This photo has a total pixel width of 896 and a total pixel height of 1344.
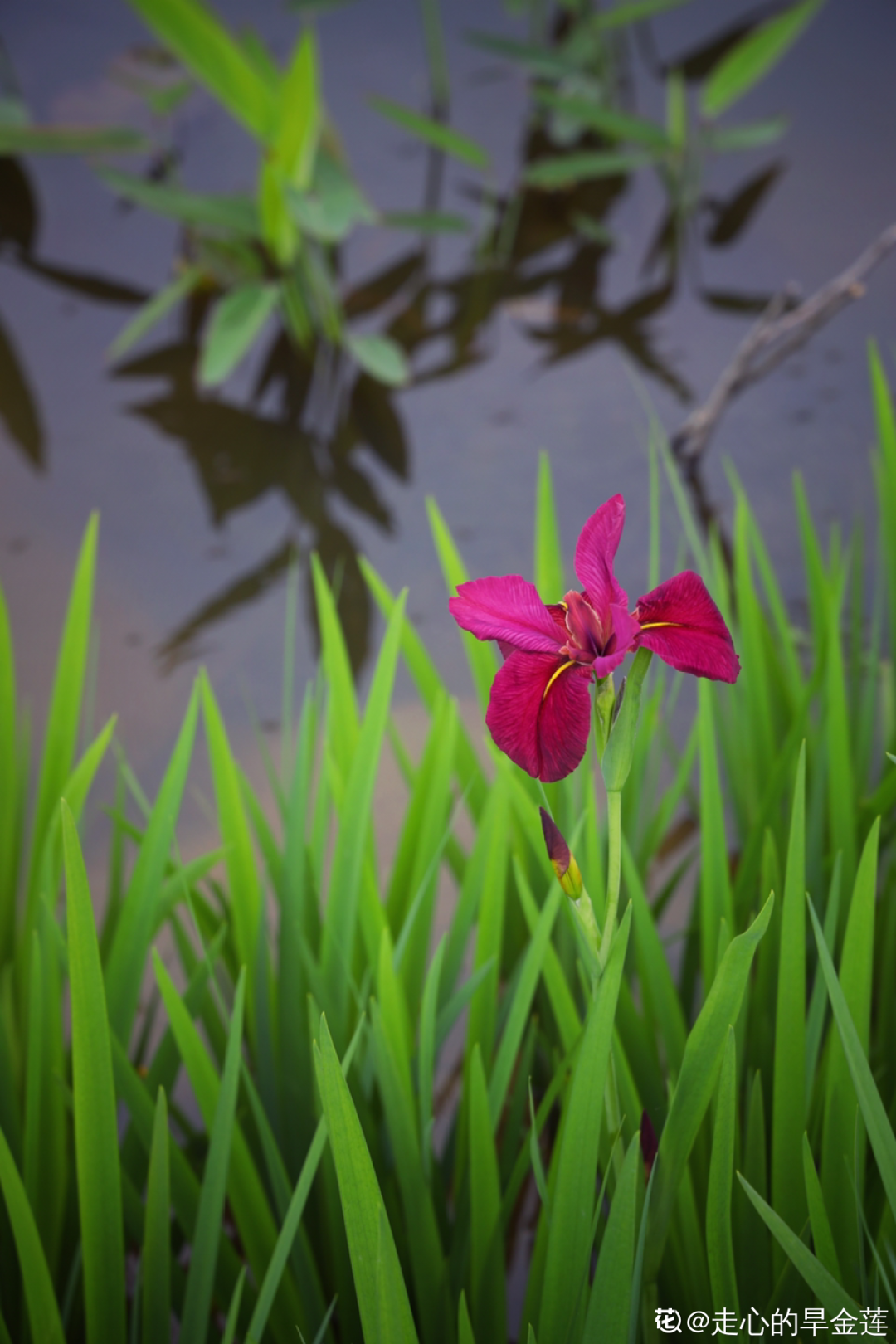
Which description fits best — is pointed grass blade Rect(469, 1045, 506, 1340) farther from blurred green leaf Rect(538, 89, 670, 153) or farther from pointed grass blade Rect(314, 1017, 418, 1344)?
blurred green leaf Rect(538, 89, 670, 153)

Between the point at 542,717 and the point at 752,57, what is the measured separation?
3.66ft

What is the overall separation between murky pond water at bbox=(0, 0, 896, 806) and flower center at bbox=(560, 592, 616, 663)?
479 millimetres

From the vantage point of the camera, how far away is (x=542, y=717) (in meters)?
0.22

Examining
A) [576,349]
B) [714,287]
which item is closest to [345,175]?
[576,349]

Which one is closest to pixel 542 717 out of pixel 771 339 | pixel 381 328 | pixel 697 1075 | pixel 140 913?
pixel 697 1075

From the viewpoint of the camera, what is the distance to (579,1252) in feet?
0.86

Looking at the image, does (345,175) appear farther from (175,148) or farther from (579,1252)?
(579,1252)

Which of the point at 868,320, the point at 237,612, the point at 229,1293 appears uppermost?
the point at 868,320

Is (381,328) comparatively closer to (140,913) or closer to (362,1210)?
(140,913)

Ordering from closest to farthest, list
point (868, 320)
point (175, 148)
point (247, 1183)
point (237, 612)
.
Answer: point (247, 1183), point (237, 612), point (868, 320), point (175, 148)

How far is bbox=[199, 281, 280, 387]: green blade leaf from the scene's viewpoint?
90 cm

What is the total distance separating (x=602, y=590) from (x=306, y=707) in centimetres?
19

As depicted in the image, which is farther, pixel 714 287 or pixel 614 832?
pixel 714 287

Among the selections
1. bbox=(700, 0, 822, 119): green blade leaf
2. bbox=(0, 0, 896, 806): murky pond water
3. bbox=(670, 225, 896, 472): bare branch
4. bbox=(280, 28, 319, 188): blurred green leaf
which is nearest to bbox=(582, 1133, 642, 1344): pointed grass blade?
bbox=(0, 0, 896, 806): murky pond water
